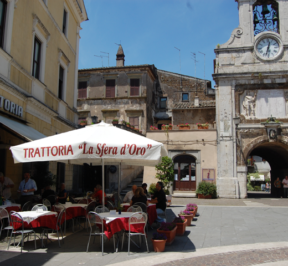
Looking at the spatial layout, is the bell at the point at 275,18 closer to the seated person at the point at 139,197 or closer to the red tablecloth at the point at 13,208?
the seated person at the point at 139,197

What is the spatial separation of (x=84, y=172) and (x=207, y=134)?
9.10 metres

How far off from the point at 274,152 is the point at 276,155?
34 cm

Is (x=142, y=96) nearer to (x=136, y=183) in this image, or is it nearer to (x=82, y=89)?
(x=82, y=89)

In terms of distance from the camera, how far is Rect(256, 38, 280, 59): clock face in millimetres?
22031

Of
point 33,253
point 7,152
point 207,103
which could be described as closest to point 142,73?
point 207,103

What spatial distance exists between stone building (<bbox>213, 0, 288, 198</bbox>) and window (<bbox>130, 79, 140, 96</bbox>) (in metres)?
10.1

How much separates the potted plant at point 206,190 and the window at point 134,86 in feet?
43.7

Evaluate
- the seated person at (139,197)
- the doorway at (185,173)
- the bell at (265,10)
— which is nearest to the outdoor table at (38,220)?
the seated person at (139,197)

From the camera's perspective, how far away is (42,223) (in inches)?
261

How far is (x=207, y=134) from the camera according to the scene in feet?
72.3

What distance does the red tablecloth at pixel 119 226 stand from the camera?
630 cm

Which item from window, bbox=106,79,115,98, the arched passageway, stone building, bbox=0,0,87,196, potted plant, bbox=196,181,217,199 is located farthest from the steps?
window, bbox=106,79,115,98

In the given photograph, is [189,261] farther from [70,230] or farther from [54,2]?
[54,2]

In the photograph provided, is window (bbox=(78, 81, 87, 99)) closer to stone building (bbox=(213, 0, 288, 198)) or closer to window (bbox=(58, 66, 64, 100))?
stone building (bbox=(213, 0, 288, 198))
